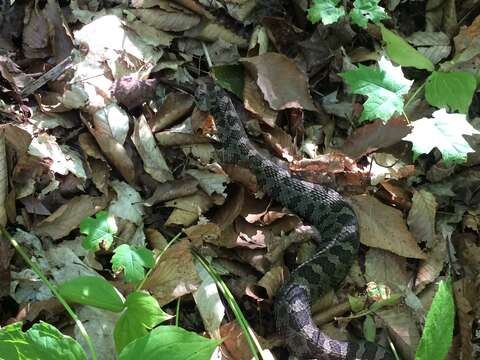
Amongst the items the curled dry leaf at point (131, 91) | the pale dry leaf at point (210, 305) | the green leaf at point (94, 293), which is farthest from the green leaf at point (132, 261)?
the curled dry leaf at point (131, 91)

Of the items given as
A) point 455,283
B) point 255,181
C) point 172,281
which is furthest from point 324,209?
point 172,281

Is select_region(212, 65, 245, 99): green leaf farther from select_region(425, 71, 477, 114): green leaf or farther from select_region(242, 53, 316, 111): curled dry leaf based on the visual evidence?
select_region(425, 71, 477, 114): green leaf

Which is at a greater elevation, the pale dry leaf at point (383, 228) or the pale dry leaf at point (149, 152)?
the pale dry leaf at point (149, 152)

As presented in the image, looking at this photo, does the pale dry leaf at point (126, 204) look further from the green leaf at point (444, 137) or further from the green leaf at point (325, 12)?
the green leaf at point (325, 12)

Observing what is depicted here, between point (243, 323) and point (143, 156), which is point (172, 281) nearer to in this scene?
point (243, 323)

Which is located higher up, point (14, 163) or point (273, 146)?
point (14, 163)

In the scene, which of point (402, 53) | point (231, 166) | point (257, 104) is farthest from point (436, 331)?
point (402, 53)
